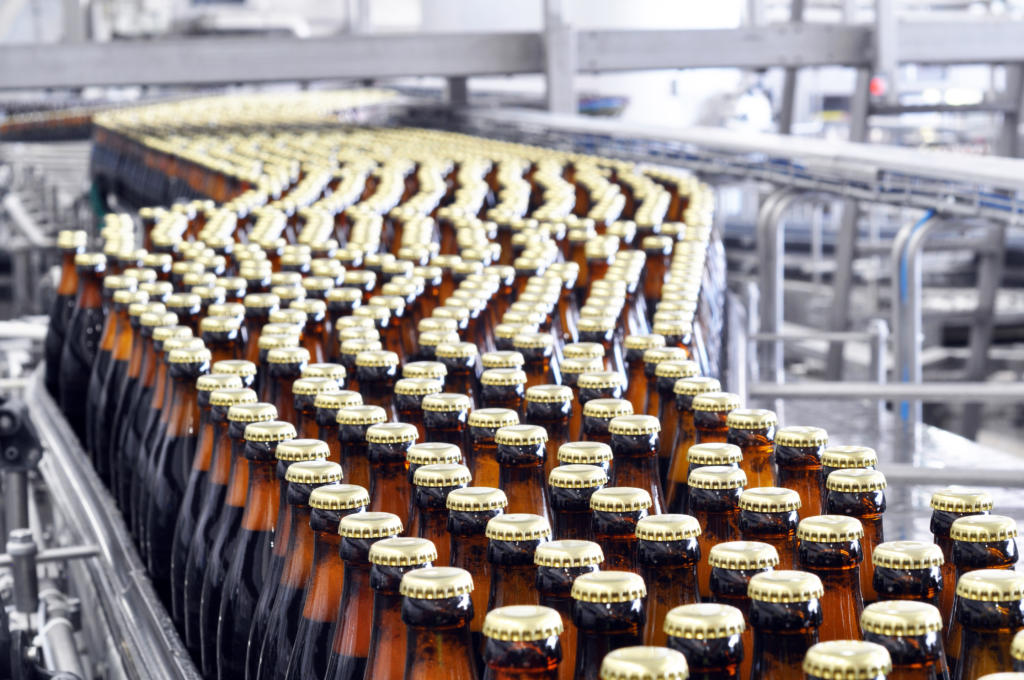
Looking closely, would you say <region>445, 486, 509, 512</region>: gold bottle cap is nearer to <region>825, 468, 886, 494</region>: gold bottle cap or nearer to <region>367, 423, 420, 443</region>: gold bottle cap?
<region>367, 423, 420, 443</region>: gold bottle cap

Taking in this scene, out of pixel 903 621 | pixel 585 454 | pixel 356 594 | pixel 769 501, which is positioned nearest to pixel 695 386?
pixel 585 454

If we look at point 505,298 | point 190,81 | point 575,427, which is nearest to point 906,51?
point 190,81

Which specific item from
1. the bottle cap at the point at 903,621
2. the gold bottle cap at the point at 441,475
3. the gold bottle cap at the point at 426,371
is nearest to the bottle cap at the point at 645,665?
the bottle cap at the point at 903,621

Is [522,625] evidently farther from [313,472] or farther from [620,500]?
[313,472]

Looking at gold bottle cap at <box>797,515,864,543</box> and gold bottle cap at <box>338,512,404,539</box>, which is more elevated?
gold bottle cap at <box>797,515,864,543</box>

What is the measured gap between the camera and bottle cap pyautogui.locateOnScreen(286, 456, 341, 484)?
1.15 meters

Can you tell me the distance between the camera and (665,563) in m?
0.97

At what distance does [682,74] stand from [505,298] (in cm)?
933

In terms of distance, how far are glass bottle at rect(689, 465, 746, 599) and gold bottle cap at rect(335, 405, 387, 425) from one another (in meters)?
0.34

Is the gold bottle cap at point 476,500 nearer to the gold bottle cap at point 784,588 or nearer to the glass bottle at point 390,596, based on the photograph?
the glass bottle at point 390,596

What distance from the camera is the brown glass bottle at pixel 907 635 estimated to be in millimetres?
816

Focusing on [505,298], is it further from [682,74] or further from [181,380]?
[682,74]

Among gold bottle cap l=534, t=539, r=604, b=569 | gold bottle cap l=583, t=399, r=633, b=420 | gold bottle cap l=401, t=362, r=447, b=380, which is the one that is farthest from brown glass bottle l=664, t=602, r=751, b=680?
gold bottle cap l=401, t=362, r=447, b=380

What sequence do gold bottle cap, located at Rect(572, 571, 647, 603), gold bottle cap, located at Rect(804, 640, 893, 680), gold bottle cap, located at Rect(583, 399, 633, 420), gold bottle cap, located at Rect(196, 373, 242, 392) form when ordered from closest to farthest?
gold bottle cap, located at Rect(804, 640, 893, 680), gold bottle cap, located at Rect(572, 571, 647, 603), gold bottle cap, located at Rect(583, 399, 633, 420), gold bottle cap, located at Rect(196, 373, 242, 392)
